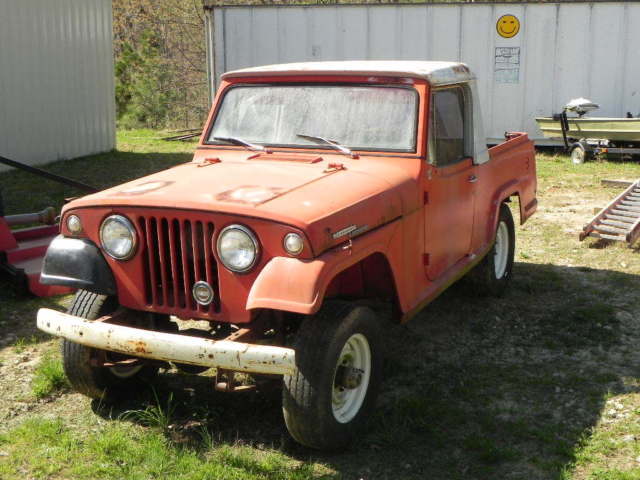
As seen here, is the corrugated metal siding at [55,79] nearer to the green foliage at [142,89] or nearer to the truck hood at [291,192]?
the green foliage at [142,89]

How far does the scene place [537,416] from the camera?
4.50 m

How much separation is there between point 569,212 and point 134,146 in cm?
899

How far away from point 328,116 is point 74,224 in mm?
1669

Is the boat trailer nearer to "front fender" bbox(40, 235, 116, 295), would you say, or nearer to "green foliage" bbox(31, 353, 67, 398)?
"green foliage" bbox(31, 353, 67, 398)

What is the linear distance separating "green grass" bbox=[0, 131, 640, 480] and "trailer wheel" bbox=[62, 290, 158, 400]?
0.58ft

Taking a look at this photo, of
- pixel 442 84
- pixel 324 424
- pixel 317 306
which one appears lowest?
pixel 324 424

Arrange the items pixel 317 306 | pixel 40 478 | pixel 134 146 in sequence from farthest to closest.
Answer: pixel 134 146
pixel 40 478
pixel 317 306

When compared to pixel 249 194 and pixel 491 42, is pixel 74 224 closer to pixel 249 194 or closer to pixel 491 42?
pixel 249 194

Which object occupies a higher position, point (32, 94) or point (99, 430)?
point (32, 94)

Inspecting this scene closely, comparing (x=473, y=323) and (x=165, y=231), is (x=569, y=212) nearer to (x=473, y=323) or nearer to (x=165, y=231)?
(x=473, y=323)

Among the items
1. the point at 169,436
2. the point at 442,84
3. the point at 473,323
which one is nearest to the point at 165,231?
the point at 169,436

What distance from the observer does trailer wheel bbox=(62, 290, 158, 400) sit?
4254 millimetres

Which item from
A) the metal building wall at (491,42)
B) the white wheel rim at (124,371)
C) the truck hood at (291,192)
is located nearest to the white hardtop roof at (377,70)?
the truck hood at (291,192)

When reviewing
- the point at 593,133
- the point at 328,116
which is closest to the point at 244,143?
the point at 328,116
